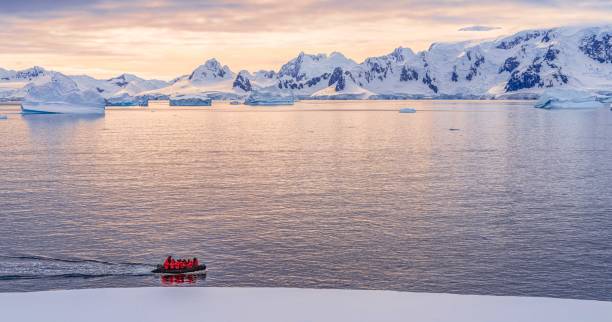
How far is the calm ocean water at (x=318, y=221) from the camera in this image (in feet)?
105

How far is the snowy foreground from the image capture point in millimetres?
21109

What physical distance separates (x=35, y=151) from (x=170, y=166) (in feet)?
87.9

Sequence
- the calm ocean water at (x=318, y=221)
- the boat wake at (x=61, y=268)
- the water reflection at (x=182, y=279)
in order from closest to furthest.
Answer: the water reflection at (x=182, y=279) < the calm ocean water at (x=318, y=221) < the boat wake at (x=61, y=268)

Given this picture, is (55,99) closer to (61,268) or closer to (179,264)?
(61,268)

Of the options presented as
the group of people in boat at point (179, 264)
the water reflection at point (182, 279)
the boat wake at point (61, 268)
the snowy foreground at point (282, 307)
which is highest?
the snowy foreground at point (282, 307)

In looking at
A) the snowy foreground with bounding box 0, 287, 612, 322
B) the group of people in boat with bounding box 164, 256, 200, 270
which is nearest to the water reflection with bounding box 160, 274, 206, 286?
the group of people in boat with bounding box 164, 256, 200, 270

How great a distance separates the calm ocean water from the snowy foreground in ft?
19.8

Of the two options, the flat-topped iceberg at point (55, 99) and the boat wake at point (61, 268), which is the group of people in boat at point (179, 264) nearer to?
the boat wake at point (61, 268)

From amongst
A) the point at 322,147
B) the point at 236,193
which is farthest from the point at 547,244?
the point at 322,147

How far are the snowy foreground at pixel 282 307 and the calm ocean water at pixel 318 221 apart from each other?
6.03 m

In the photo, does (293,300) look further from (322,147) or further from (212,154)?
(322,147)

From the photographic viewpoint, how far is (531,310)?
21.9 meters

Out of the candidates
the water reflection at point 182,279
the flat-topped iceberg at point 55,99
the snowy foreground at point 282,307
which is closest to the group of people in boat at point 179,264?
the water reflection at point 182,279

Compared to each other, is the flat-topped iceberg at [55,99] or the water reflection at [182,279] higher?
the flat-topped iceberg at [55,99]
